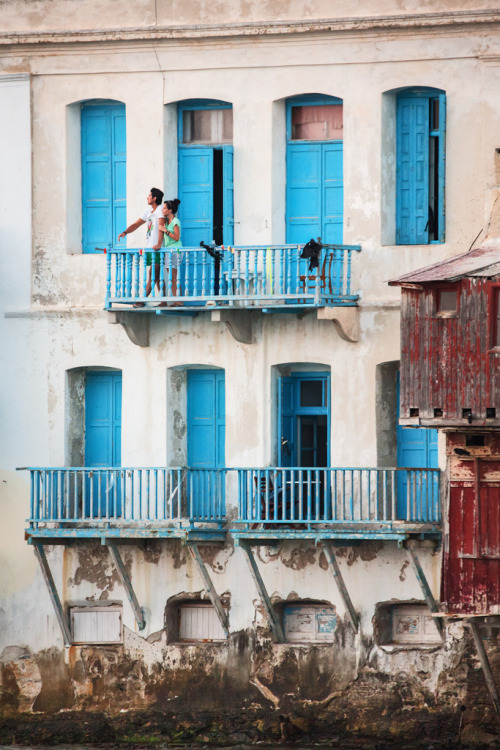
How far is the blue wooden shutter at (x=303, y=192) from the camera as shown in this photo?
124 feet

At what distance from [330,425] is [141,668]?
206 inches

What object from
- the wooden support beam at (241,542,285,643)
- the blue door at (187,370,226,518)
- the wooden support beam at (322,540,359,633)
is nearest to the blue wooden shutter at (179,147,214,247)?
the blue door at (187,370,226,518)

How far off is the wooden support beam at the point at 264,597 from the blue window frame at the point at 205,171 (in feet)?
Answer: 17.5

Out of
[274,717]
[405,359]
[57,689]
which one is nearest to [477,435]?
[405,359]

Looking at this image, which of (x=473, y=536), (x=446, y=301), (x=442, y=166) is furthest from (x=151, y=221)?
A: (x=473, y=536)

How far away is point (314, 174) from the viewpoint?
3794cm

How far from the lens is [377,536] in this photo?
36312 millimetres

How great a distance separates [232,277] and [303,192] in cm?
217

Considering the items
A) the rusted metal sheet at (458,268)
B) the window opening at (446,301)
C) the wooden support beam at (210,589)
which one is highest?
the rusted metal sheet at (458,268)

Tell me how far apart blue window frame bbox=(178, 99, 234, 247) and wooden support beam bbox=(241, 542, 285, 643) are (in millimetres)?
5341

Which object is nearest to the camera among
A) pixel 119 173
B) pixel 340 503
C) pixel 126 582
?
pixel 340 503

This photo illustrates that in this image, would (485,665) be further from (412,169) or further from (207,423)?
(412,169)

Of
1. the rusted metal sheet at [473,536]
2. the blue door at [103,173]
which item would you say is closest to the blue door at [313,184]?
the blue door at [103,173]

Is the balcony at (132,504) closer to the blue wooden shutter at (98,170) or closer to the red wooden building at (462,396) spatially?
the blue wooden shutter at (98,170)
